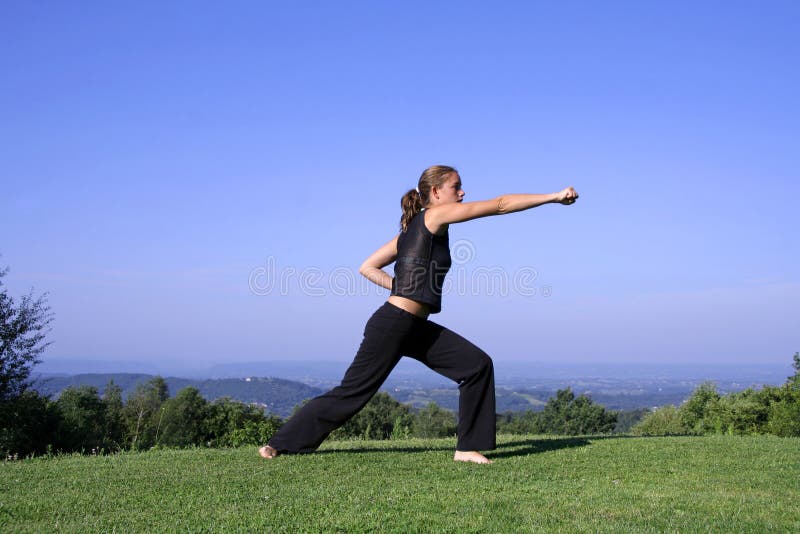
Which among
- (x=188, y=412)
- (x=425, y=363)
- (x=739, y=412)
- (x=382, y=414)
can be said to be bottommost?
(x=382, y=414)

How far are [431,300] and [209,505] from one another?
2616 millimetres

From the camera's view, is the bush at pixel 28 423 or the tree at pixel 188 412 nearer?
the bush at pixel 28 423

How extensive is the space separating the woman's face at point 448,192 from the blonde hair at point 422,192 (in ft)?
0.12

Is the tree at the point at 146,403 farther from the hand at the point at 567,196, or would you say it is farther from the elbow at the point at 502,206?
the hand at the point at 567,196

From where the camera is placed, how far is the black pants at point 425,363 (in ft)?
20.6

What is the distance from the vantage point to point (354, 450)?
694 cm

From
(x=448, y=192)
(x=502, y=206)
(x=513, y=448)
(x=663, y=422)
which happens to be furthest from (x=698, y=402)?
(x=502, y=206)

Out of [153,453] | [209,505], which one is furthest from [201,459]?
[209,505]

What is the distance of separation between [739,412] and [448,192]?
33385mm

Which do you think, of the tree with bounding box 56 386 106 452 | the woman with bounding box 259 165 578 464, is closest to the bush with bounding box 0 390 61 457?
the tree with bounding box 56 386 106 452

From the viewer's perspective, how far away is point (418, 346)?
6414 mm

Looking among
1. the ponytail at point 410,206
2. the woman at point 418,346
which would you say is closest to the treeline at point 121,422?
the woman at point 418,346

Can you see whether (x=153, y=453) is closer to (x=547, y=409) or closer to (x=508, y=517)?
(x=508, y=517)

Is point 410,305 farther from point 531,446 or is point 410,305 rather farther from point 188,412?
point 188,412
